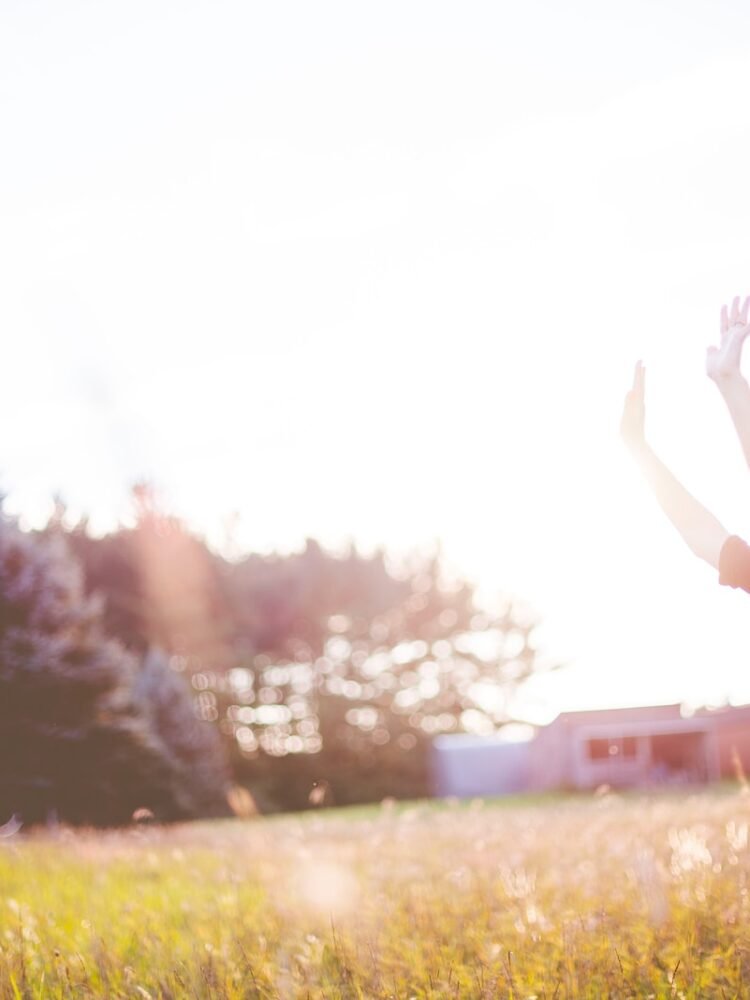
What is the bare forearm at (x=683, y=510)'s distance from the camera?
2953 millimetres

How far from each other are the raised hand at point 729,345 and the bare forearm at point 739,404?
3 centimetres

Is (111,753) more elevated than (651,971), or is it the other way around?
(651,971)

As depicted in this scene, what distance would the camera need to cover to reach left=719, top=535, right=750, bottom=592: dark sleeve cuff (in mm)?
2785

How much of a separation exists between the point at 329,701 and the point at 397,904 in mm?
38669

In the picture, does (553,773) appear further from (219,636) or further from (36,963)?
(36,963)

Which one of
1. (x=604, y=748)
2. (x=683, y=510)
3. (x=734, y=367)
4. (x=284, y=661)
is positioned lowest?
(x=604, y=748)

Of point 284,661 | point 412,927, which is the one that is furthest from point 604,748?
point 412,927

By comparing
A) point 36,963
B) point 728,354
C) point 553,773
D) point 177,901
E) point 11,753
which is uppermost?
point 728,354

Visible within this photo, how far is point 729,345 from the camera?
3.05 meters

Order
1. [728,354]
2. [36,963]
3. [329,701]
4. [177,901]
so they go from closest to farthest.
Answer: [728,354]
[36,963]
[177,901]
[329,701]

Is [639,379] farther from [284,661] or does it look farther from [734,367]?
[284,661]

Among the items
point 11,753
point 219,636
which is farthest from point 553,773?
point 11,753

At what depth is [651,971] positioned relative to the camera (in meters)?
→ 3.63

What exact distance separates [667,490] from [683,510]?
9cm
